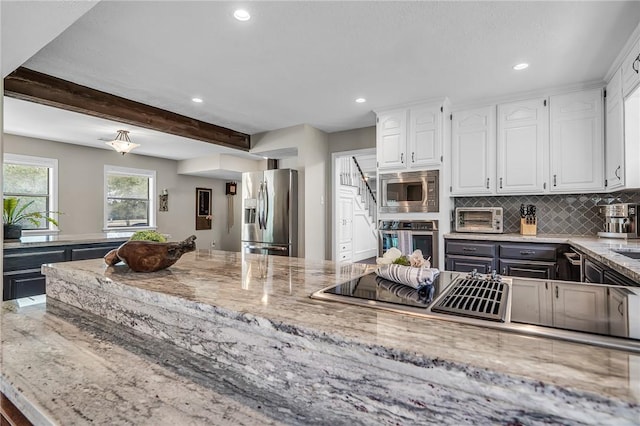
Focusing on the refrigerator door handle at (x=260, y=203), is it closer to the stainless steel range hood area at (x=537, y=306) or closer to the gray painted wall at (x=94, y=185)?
the gray painted wall at (x=94, y=185)

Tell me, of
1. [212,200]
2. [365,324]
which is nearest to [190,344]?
[365,324]

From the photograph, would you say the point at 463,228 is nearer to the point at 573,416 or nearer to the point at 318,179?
the point at 318,179

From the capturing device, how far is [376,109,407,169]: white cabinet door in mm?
→ 3797

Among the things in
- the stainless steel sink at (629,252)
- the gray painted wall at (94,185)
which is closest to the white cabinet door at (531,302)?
the stainless steel sink at (629,252)

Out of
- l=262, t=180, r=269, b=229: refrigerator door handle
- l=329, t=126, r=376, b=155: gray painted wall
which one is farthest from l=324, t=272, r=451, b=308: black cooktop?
l=262, t=180, r=269, b=229: refrigerator door handle

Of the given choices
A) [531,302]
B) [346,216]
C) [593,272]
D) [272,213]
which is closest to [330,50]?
[531,302]

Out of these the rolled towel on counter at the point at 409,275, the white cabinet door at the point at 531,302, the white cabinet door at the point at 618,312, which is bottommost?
the white cabinet door at the point at 531,302

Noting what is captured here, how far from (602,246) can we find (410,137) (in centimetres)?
204

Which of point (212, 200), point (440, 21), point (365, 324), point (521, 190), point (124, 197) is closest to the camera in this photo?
point (365, 324)

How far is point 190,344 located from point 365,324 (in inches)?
23.8

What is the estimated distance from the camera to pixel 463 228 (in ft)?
12.2

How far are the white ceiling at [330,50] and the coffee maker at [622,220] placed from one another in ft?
3.96

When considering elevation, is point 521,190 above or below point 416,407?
above

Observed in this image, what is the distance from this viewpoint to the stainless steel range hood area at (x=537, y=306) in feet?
2.17
